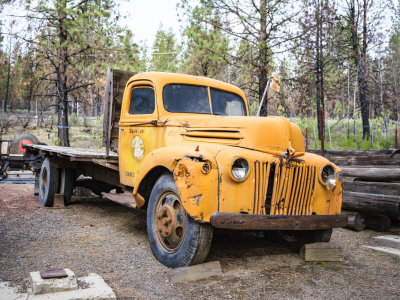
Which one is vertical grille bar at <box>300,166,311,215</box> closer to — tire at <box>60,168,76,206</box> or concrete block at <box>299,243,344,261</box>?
concrete block at <box>299,243,344,261</box>

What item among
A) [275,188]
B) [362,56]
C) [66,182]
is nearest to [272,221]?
[275,188]

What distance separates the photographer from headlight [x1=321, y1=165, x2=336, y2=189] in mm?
4141

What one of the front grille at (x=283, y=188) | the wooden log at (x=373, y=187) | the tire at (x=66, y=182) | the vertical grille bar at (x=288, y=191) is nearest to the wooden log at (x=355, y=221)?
the wooden log at (x=373, y=187)

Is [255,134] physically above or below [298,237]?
above

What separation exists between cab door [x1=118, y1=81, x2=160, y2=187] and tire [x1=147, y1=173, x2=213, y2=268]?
0.94 metres

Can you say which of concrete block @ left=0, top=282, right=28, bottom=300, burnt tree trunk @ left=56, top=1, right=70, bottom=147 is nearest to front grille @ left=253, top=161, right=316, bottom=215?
concrete block @ left=0, top=282, right=28, bottom=300

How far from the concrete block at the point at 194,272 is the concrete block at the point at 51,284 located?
2.92ft

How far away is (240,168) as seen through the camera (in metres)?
3.69

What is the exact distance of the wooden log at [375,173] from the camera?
6352mm

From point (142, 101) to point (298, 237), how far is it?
2.73 metres

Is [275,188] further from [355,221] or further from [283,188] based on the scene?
[355,221]

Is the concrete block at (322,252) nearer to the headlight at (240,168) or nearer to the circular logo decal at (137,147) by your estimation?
the headlight at (240,168)

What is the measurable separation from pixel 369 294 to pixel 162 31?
44.0m

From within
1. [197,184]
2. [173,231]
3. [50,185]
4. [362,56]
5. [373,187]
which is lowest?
[173,231]
